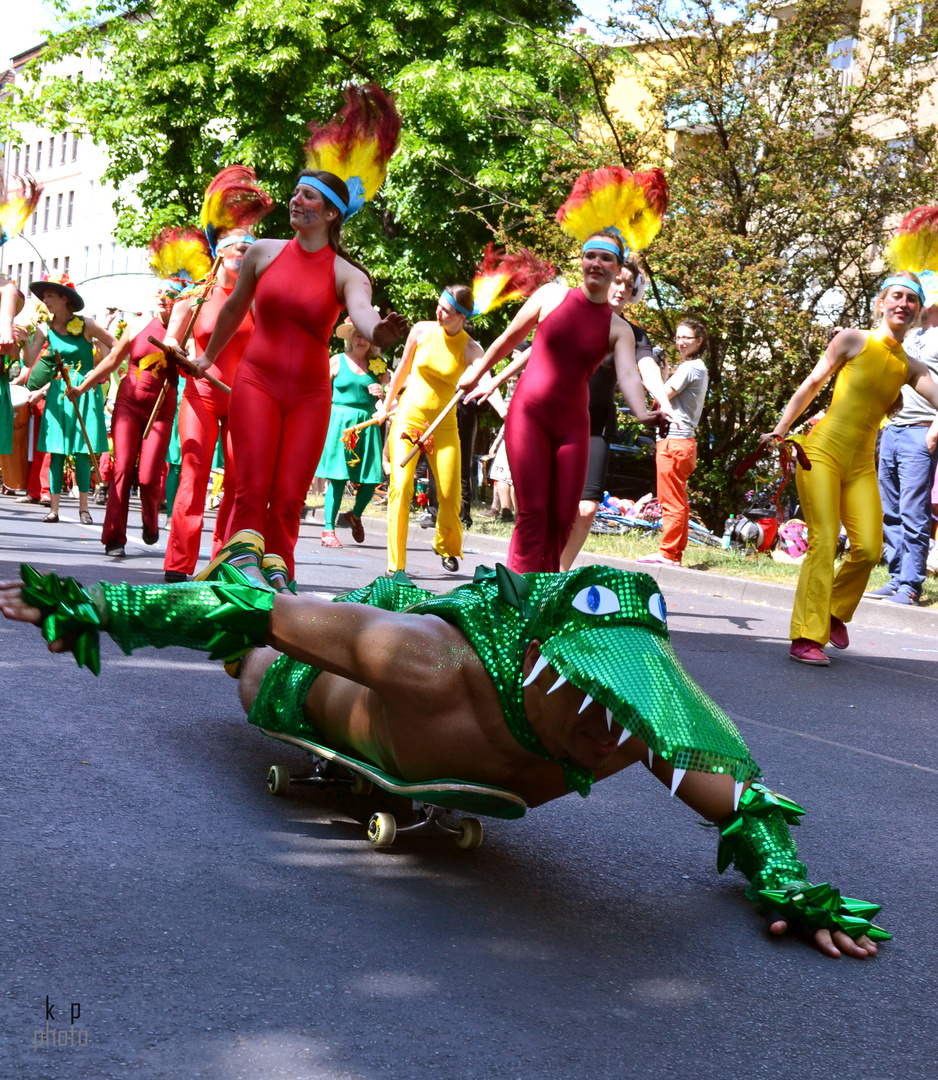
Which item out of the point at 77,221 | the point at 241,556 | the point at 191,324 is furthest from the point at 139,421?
the point at 77,221

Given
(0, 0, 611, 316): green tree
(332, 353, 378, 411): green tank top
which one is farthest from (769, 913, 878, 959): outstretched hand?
(0, 0, 611, 316): green tree

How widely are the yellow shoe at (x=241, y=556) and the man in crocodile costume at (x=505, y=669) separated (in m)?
0.01

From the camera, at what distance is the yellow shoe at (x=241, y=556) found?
345 cm

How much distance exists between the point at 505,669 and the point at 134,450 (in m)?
7.72

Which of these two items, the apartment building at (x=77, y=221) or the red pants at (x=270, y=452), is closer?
the red pants at (x=270, y=452)

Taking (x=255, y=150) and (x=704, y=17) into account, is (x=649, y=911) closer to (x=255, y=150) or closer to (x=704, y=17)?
(x=704, y=17)

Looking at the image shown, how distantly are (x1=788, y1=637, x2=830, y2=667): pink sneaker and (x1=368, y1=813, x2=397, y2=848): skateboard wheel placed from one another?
4.87 metres

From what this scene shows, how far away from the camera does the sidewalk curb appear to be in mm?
10672

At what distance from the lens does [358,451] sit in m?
14.1

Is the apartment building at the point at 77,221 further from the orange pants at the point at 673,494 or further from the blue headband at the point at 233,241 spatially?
the blue headband at the point at 233,241

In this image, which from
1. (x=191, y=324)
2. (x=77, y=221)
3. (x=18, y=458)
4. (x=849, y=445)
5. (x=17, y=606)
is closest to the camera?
(x=17, y=606)

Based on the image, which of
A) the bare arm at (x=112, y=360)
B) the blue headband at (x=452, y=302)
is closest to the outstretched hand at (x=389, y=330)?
the blue headband at (x=452, y=302)

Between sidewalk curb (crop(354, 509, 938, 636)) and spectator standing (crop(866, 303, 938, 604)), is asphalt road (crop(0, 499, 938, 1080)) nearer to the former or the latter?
sidewalk curb (crop(354, 509, 938, 636))

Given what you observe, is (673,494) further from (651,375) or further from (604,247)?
(604,247)
